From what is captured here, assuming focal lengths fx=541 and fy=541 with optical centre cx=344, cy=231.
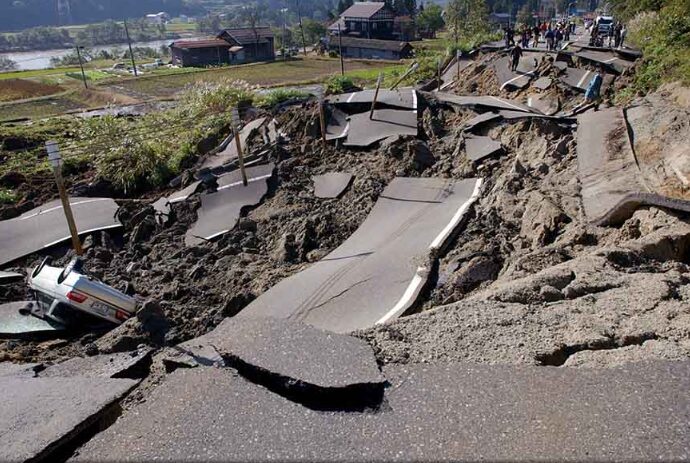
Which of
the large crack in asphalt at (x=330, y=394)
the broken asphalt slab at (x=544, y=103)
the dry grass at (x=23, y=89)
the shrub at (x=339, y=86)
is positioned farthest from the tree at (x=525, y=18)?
the large crack in asphalt at (x=330, y=394)

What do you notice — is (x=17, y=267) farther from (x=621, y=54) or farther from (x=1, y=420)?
(x=621, y=54)

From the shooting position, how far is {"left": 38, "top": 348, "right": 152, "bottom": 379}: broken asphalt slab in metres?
5.43

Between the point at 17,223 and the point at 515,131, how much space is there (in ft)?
A: 37.4

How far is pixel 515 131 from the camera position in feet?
38.8

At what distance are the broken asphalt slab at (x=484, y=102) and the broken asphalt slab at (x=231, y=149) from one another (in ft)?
18.7

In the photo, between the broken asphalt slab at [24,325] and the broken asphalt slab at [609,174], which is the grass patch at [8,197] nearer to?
the broken asphalt slab at [24,325]

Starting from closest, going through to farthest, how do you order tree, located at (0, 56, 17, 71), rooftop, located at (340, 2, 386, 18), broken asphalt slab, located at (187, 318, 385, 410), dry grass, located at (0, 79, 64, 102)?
1. broken asphalt slab, located at (187, 318, 385, 410)
2. dry grass, located at (0, 79, 64, 102)
3. rooftop, located at (340, 2, 386, 18)
4. tree, located at (0, 56, 17, 71)

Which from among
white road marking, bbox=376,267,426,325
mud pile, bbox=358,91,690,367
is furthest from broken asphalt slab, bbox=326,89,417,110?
white road marking, bbox=376,267,426,325

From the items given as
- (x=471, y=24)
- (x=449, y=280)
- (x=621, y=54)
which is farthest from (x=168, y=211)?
(x=471, y=24)

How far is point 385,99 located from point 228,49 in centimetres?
5362

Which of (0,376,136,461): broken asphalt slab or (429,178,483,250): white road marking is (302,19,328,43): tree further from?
(0,376,136,461): broken asphalt slab

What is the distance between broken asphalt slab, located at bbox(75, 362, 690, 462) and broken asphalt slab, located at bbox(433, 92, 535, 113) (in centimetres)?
1069

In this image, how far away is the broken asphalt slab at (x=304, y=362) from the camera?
418 cm

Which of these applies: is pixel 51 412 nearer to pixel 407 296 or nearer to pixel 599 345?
pixel 407 296
